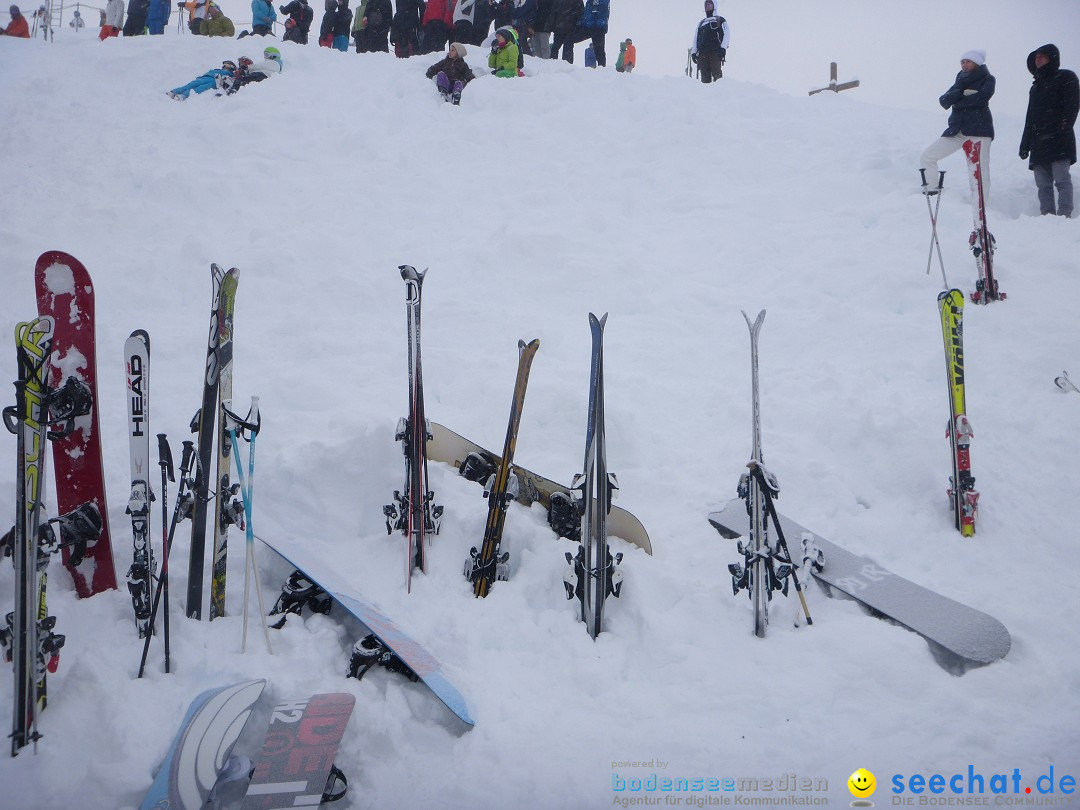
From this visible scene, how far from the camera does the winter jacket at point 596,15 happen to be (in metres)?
12.9

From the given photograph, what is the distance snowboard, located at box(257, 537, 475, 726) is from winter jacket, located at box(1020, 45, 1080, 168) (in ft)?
27.1

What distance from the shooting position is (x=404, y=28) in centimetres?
1373

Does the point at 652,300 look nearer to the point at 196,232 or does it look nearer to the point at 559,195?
the point at 559,195

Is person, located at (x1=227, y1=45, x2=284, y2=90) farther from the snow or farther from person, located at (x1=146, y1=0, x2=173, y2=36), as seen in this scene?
person, located at (x1=146, y1=0, x2=173, y2=36)

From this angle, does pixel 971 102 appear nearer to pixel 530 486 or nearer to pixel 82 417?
pixel 530 486

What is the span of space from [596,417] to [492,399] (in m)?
1.96

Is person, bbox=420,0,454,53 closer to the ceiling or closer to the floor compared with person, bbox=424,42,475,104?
closer to the ceiling

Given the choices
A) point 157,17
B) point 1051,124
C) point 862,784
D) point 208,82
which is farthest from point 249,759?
point 157,17

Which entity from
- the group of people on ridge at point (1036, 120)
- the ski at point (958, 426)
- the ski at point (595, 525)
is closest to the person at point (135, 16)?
the group of people on ridge at point (1036, 120)

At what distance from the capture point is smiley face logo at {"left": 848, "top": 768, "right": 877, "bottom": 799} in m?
2.38

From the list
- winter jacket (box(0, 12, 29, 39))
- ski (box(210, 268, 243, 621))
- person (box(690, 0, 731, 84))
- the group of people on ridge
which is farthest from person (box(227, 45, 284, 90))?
the group of people on ridge

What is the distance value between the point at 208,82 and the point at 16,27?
725cm

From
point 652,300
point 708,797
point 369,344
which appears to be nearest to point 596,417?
point 708,797

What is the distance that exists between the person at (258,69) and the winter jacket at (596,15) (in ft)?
19.1
